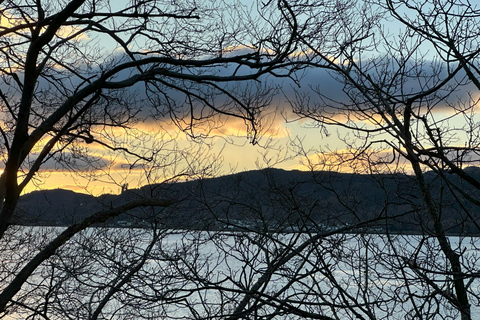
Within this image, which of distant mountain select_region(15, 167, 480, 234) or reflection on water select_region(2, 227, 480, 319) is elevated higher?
distant mountain select_region(15, 167, 480, 234)

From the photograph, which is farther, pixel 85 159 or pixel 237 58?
pixel 85 159

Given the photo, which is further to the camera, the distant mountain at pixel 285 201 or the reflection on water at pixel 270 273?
the distant mountain at pixel 285 201

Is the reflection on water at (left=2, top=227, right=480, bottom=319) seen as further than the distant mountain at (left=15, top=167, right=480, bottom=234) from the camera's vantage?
No

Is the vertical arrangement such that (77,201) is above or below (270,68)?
below

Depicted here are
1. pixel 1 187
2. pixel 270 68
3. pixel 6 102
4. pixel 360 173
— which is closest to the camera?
pixel 360 173

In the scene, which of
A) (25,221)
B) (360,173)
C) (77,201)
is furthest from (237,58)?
(25,221)

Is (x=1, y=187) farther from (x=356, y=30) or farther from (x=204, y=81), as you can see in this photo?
(x=356, y=30)

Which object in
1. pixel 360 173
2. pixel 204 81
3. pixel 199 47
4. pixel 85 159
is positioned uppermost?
pixel 199 47

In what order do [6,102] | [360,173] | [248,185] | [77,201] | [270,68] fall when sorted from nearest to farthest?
[360,173] < [270,68] < [248,185] < [6,102] < [77,201]

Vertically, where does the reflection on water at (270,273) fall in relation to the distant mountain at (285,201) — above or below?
below

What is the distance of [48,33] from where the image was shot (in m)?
6.63

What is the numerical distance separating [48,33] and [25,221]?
6.88 metres

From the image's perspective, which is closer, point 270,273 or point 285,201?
point 270,273

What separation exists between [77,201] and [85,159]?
1.66m
